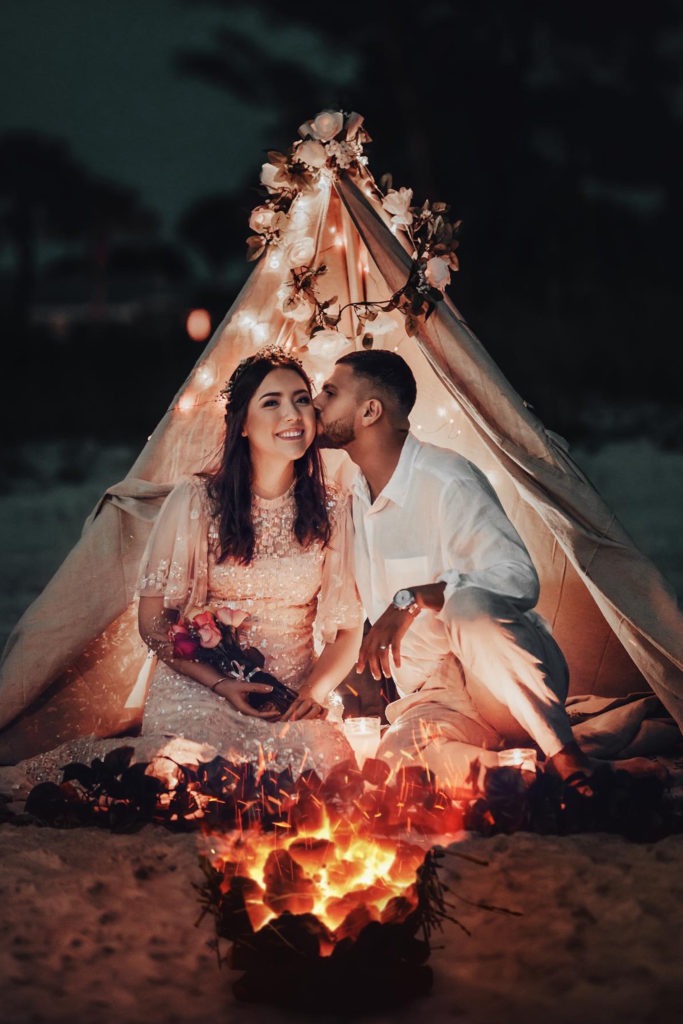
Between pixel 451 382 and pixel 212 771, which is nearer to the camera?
pixel 212 771

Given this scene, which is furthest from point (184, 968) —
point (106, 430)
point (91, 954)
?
point (106, 430)

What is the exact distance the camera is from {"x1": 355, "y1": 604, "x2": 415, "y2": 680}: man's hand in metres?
4.36

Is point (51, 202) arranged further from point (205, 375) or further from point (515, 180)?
point (205, 375)

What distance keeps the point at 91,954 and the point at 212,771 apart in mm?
938

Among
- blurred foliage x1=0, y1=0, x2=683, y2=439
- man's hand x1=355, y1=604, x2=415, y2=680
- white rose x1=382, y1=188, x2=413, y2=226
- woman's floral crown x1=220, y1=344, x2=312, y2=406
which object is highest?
blurred foliage x1=0, y1=0, x2=683, y2=439

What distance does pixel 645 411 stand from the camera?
19.0 meters

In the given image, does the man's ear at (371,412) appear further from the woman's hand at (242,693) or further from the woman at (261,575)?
the woman's hand at (242,693)

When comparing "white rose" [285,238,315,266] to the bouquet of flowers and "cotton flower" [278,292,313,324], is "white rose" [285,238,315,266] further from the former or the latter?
the bouquet of flowers

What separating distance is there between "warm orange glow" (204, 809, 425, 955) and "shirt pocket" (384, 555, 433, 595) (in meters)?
1.58

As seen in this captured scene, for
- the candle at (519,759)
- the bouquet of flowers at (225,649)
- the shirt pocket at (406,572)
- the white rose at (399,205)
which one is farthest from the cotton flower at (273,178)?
the candle at (519,759)

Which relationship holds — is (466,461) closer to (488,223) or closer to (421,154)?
(421,154)

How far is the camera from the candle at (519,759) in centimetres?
429

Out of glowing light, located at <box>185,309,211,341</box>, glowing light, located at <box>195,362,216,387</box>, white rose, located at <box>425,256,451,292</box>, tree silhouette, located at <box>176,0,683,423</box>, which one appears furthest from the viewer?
tree silhouette, located at <box>176,0,683,423</box>

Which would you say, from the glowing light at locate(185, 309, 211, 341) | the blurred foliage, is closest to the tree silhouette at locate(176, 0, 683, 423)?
the blurred foliage
